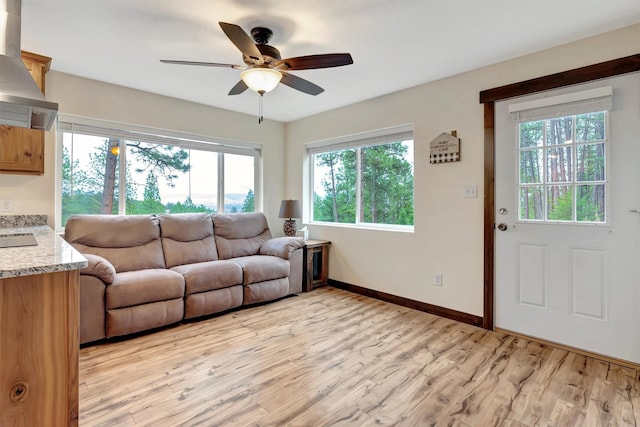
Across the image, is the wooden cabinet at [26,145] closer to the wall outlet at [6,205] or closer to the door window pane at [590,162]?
the wall outlet at [6,205]

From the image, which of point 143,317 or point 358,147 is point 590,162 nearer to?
point 358,147

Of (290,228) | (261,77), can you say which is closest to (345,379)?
(261,77)

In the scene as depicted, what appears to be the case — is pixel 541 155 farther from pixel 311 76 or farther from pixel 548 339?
pixel 311 76

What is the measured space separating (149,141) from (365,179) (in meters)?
2.66

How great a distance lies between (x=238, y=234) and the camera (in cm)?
410

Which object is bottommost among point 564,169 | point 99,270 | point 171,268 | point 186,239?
point 171,268

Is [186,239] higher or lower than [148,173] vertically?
lower

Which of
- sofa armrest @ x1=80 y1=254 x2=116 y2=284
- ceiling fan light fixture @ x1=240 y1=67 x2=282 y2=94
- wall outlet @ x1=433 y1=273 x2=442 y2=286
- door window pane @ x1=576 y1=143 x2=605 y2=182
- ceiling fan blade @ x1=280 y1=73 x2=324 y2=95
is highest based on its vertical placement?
ceiling fan blade @ x1=280 y1=73 x2=324 y2=95

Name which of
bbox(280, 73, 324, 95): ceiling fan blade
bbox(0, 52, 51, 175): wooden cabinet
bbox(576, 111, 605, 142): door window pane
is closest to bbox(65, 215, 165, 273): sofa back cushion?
bbox(0, 52, 51, 175): wooden cabinet

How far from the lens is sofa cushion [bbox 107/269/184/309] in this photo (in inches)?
103

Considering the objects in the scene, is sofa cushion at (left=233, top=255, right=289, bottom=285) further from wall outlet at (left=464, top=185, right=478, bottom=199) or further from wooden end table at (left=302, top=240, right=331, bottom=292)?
wall outlet at (left=464, top=185, right=478, bottom=199)

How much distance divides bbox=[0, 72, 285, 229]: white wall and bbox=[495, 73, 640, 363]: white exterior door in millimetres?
3096

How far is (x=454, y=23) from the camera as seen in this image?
7.24 ft

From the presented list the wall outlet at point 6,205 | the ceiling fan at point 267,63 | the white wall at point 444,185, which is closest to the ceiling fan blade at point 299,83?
the ceiling fan at point 267,63
